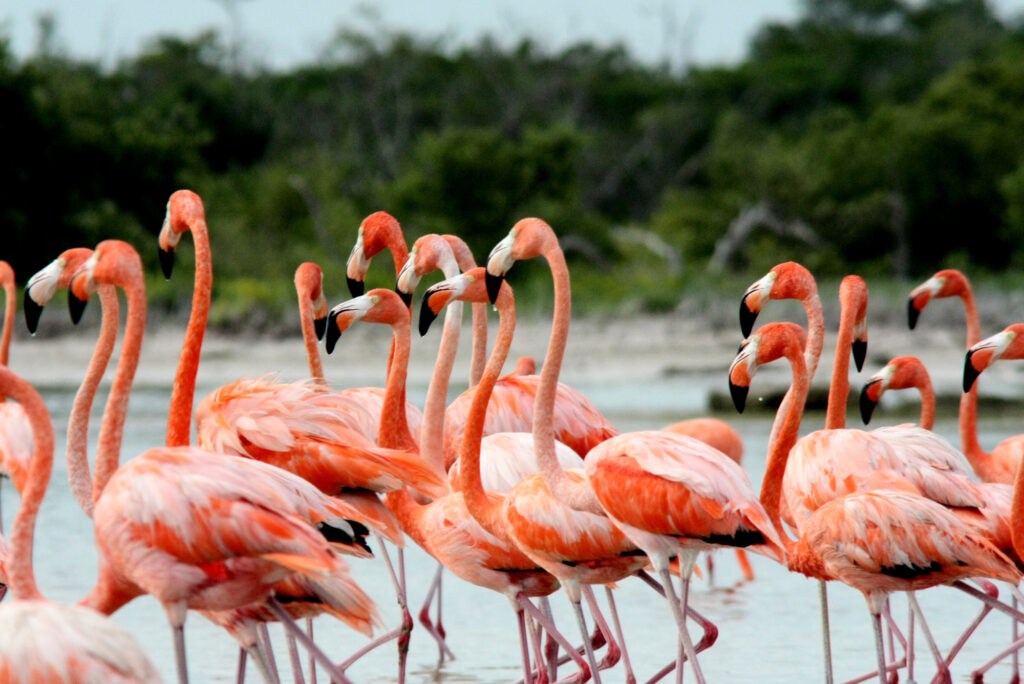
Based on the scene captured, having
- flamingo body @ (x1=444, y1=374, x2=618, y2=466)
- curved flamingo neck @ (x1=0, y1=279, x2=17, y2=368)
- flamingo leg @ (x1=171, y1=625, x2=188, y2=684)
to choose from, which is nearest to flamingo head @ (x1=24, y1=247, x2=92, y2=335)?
flamingo leg @ (x1=171, y1=625, x2=188, y2=684)

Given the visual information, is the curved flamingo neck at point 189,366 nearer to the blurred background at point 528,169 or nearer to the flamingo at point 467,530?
the flamingo at point 467,530

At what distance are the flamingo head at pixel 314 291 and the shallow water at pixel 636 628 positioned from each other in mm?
1334

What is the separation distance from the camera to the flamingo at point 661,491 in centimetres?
438

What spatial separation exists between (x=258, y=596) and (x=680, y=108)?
122 feet

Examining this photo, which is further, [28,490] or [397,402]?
[397,402]

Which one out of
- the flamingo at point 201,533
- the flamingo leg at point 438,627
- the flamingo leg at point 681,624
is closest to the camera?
the flamingo at point 201,533

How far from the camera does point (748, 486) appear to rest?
4.54 meters

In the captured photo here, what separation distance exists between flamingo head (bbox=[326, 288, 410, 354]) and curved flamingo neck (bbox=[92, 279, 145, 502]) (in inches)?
30.8

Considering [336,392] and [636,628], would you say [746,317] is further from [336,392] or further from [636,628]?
[636,628]

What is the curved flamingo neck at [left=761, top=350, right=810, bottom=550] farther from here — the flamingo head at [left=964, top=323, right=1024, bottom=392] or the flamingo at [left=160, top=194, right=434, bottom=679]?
the flamingo at [left=160, top=194, right=434, bottom=679]

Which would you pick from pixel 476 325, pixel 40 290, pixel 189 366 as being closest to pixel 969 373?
pixel 476 325

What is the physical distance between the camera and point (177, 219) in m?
5.09

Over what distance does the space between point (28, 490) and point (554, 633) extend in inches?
68.0

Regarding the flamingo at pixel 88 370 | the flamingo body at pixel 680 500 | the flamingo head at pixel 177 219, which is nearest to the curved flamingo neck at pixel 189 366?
the flamingo head at pixel 177 219
